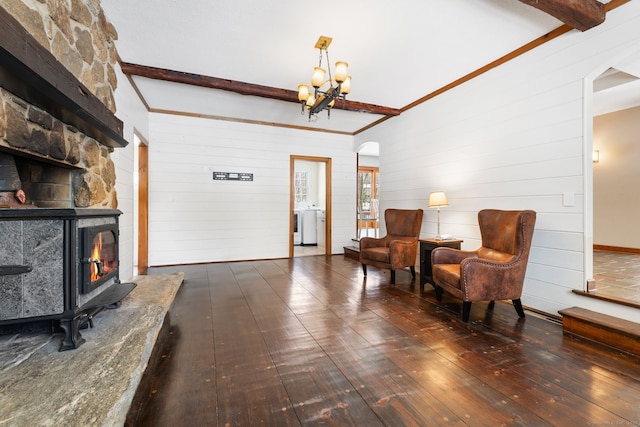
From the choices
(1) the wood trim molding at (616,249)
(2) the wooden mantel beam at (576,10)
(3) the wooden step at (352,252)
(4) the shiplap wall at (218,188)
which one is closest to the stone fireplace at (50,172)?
(4) the shiplap wall at (218,188)

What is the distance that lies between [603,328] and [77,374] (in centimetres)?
342

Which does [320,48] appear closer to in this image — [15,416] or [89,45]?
[89,45]

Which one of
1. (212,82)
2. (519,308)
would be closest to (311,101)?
(212,82)

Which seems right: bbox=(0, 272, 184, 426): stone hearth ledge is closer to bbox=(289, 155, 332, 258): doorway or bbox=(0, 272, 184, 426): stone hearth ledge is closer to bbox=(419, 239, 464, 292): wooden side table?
bbox=(419, 239, 464, 292): wooden side table

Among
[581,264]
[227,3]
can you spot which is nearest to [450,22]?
[227,3]

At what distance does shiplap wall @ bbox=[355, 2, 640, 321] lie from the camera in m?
2.52

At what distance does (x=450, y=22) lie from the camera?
2.66 m

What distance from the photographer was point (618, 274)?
3242 mm

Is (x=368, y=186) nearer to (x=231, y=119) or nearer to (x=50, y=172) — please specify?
(x=231, y=119)

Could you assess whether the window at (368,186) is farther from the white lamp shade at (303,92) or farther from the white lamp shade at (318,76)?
the white lamp shade at (318,76)

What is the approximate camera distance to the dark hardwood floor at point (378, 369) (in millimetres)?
1438

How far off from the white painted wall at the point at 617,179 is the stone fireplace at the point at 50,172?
7.11 m

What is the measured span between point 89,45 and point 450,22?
307 centimetres

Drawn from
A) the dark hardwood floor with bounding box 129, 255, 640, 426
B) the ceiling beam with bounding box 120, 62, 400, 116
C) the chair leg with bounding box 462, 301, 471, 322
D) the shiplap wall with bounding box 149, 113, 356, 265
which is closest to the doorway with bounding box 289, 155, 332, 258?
the shiplap wall with bounding box 149, 113, 356, 265
